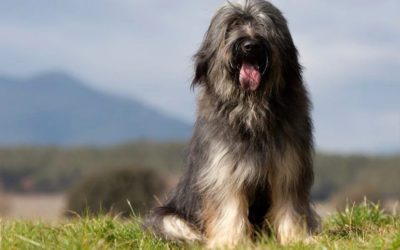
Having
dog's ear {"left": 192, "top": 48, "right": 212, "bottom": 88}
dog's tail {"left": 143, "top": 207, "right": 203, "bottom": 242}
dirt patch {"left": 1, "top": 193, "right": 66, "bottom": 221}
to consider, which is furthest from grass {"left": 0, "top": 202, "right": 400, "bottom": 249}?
dirt patch {"left": 1, "top": 193, "right": 66, "bottom": 221}

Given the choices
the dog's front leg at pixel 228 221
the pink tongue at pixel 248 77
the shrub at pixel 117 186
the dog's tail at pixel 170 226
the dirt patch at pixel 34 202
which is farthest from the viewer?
the dirt patch at pixel 34 202

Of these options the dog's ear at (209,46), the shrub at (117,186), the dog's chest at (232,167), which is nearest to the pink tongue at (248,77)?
the dog's ear at (209,46)

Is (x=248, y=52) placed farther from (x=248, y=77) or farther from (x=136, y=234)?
(x=136, y=234)

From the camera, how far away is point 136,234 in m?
8.05

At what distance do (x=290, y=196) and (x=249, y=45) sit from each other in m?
1.35

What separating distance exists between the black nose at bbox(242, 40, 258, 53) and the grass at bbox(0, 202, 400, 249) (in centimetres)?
157

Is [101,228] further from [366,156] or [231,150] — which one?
[366,156]

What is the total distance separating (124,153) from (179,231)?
10074 cm

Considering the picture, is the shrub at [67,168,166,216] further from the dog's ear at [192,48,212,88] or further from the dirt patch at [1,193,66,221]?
the dog's ear at [192,48,212,88]

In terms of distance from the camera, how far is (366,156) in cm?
10138

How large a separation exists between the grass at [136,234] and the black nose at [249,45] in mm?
1566

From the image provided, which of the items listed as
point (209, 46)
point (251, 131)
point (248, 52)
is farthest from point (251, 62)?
point (251, 131)

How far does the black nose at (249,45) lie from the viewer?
23.4ft

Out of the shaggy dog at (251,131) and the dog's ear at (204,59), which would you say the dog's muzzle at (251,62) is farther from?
the dog's ear at (204,59)
